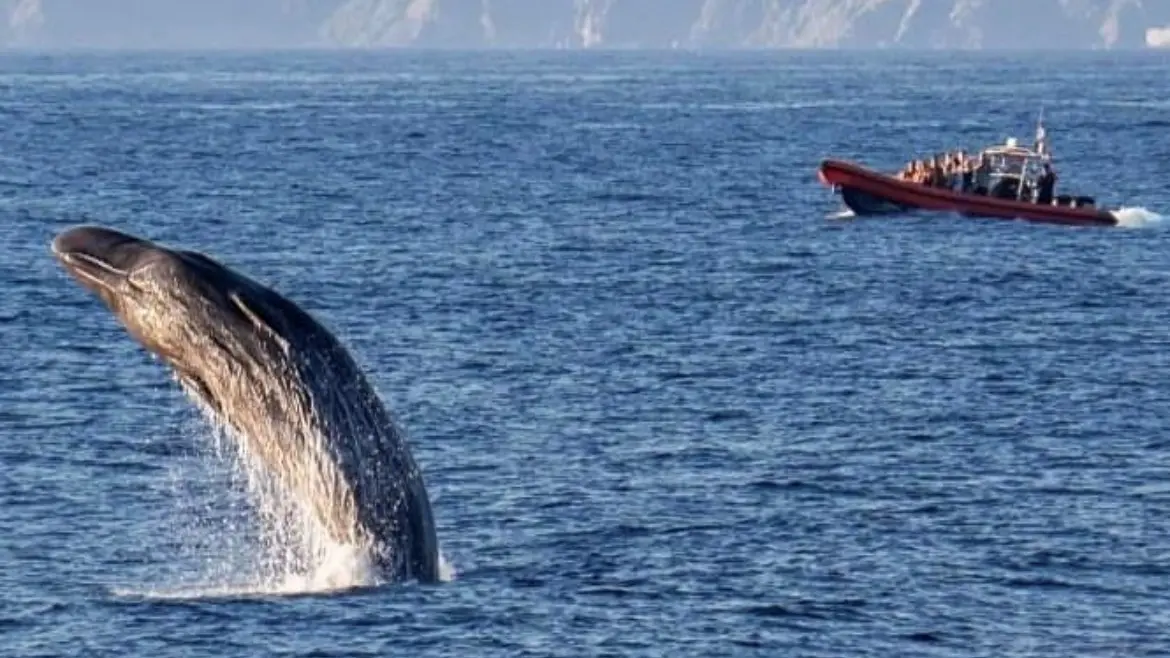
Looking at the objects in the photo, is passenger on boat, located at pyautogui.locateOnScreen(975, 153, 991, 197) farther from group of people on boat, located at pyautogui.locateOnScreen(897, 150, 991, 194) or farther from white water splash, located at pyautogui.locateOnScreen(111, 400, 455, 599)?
white water splash, located at pyautogui.locateOnScreen(111, 400, 455, 599)

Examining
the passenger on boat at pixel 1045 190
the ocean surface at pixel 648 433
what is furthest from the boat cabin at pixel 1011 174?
the ocean surface at pixel 648 433

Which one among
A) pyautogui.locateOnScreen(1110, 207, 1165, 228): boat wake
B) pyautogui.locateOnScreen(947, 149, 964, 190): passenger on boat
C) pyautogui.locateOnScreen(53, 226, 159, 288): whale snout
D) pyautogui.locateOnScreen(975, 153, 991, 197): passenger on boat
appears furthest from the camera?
pyautogui.locateOnScreen(947, 149, 964, 190): passenger on boat

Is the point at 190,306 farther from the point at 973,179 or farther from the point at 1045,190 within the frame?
the point at 973,179

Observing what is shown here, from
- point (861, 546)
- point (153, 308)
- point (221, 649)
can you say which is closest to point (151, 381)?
point (861, 546)

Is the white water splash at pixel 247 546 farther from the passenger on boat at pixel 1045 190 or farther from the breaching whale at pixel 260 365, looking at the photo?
the passenger on boat at pixel 1045 190

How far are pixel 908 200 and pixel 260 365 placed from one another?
72.9 m

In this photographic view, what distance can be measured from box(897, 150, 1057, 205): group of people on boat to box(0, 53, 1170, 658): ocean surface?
2.64 metres

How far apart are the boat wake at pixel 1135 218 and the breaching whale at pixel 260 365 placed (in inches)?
2732

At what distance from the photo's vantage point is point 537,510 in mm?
43469

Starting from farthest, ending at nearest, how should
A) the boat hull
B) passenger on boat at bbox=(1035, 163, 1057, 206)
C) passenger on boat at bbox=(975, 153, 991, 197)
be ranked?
passenger on boat at bbox=(975, 153, 991, 197), passenger on boat at bbox=(1035, 163, 1057, 206), the boat hull

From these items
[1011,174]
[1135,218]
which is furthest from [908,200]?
[1135,218]

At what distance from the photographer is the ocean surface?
36281 millimetres

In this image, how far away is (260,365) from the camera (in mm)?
27109

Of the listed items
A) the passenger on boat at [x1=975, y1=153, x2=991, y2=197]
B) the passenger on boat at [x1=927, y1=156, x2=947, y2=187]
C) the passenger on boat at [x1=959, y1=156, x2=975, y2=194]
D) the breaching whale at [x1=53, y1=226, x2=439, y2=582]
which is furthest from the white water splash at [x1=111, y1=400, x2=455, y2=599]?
the passenger on boat at [x1=927, y1=156, x2=947, y2=187]
